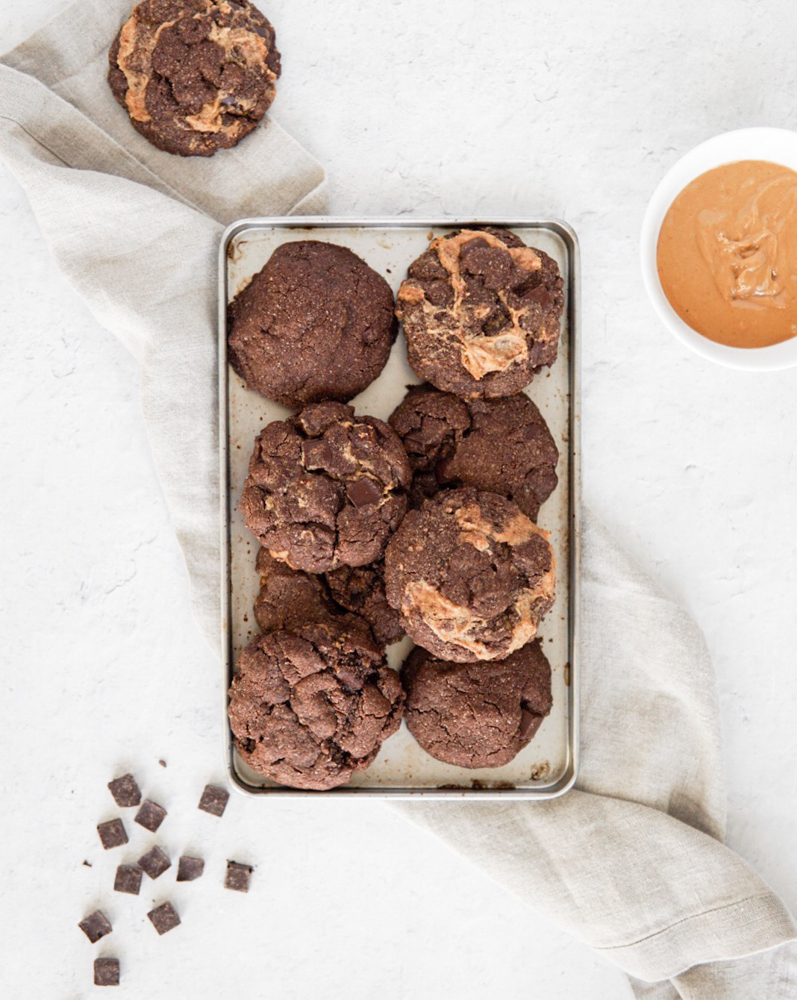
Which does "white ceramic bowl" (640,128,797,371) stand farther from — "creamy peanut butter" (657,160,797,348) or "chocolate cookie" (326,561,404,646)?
"chocolate cookie" (326,561,404,646)

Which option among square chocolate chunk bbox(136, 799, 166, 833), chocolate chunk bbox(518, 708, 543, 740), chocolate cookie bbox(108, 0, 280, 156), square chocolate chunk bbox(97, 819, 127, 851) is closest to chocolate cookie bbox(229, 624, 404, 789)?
chocolate chunk bbox(518, 708, 543, 740)

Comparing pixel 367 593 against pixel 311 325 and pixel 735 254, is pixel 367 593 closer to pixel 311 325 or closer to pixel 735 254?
pixel 311 325

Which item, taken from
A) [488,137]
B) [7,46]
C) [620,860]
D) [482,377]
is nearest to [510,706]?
[620,860]

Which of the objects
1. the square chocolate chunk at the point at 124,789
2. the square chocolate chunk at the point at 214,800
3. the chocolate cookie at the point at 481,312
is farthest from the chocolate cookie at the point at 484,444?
the square chocolate chunk at the point at 124,789

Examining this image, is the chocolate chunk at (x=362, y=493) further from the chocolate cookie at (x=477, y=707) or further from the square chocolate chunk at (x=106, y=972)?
the square chocolate chunk at (x=106, y=972)

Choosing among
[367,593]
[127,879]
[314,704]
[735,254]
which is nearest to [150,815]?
[127,879]

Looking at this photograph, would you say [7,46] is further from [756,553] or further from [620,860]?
[620,860]
